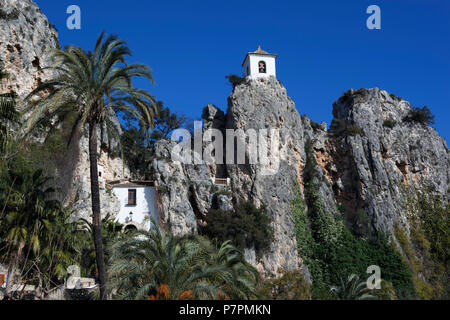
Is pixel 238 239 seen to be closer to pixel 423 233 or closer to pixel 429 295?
pixel 429 295

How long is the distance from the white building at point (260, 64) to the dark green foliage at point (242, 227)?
1465cm

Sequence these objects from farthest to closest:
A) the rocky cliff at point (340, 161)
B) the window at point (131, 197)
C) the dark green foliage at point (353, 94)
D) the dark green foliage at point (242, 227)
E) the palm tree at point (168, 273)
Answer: the dark green foliage at point (353, 94) < the rocky cliff at point (340, 161) < the window at point (131, 197) < the dark green foliage at point (242, 227) < the palm tree at point (168, 273)

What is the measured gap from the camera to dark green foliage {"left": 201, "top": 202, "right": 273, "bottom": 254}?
29078 millimetres

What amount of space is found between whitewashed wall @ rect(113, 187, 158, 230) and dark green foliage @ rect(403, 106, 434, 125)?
30400 mm

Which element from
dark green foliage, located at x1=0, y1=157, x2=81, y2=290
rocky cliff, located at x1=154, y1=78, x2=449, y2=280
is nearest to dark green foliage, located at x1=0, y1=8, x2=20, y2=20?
rocky cliff, located at x1=154, y1=78, x2=449, y2=280

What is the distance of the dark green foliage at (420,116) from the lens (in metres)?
44.4

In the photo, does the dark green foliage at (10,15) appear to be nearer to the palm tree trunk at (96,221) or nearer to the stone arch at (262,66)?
the palm tree trunk at (96,221)

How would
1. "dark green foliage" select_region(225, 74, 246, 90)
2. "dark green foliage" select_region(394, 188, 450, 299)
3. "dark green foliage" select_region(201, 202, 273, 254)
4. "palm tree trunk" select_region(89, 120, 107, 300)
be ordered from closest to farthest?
1. "palm tree trunk" select_region(89, 120, 107, 300)
2. "dark green foliage" select_region(201, 202, 273, 254)
3. "dark green foliage" select_region(394, 188, 450, 299)
4. "dark green foliage" select_region(225, 74, 246, 90)

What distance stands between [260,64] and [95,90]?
91.6 ft

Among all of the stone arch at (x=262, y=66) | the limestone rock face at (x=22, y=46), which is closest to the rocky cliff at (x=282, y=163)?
the limestone rock face at (x=22, y=46)

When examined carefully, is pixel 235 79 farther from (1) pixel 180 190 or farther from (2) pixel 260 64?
(1) pixel 180 190

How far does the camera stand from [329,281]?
1246 inches

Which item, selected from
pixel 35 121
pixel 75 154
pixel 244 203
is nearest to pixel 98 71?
pixel 35 121

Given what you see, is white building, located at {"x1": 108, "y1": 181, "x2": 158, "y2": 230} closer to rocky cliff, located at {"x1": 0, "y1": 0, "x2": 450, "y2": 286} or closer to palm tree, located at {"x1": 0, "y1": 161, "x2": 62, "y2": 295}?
rocky cliff, located at {"x1": 0, "y1": 0, "x2": 450, "y2": 286}
